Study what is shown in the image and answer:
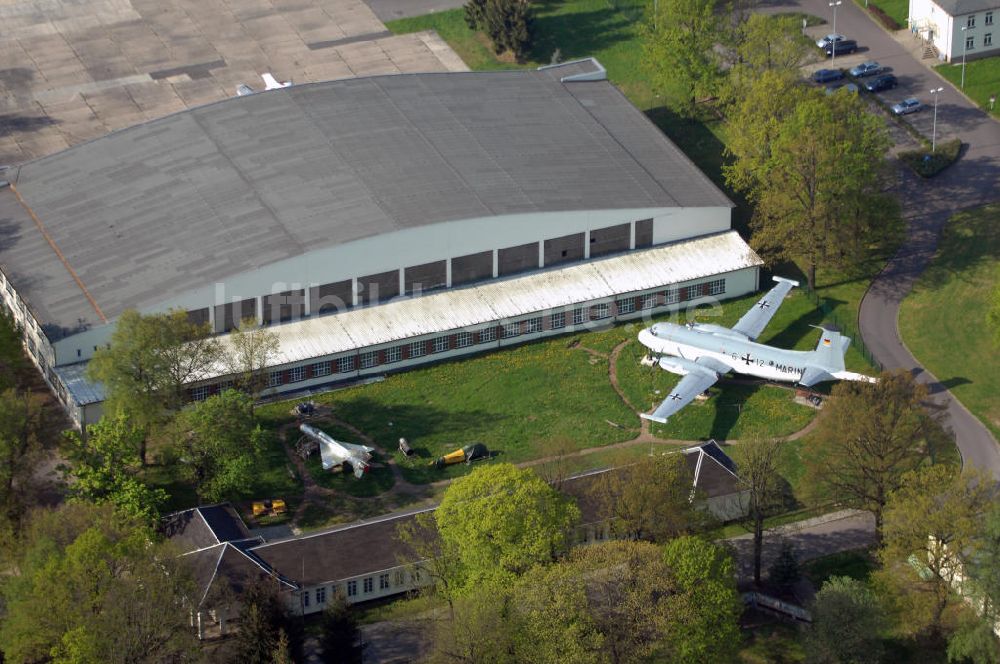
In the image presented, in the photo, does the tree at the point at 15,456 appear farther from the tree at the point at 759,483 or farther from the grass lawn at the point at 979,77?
the grass lawn at the point at 979,77

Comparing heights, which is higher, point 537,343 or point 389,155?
point 389,155

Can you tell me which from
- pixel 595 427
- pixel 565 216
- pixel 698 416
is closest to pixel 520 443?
pixel 595 427

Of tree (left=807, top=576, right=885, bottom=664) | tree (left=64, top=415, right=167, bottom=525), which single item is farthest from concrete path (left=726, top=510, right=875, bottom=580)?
tree (left=64, top=415, right=167, bottom=525)

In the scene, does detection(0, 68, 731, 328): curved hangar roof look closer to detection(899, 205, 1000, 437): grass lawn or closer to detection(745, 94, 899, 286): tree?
detection(745, 94, 899, 286): tree

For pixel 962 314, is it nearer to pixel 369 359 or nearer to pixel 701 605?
pixel 369 359

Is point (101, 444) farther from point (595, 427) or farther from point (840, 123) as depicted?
point (840, 123)

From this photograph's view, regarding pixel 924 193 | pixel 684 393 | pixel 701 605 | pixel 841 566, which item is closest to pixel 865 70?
pixel 924 193

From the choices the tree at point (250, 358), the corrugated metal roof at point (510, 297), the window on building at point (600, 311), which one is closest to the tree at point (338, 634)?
the tree at point (250, 358)
